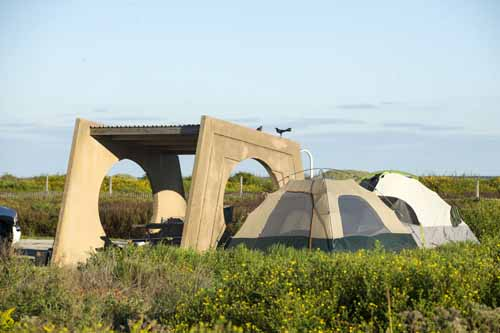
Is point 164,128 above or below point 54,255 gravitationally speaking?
above

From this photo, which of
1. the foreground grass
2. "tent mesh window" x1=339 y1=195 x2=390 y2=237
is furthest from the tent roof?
the foreground grass

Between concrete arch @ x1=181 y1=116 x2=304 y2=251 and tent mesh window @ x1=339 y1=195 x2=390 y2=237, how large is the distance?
2547 mm

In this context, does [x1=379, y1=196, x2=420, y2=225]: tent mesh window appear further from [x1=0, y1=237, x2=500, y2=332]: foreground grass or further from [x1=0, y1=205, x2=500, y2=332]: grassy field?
[x1=0, y1=237, x2=500, y2=332]: foreground grass

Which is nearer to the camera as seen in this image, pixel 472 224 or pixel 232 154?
pixel 232 154

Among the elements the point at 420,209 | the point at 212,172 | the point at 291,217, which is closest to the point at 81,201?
the point at 212,172

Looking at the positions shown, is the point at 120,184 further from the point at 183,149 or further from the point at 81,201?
the point at 81,201

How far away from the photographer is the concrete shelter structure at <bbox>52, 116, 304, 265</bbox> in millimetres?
15133

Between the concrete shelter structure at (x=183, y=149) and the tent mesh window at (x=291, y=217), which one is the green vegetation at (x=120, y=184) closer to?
the concrete shelter structure at (x=183, y=149)

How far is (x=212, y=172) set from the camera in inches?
607

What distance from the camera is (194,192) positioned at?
49.2ft

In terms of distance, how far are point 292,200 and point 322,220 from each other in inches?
32.7

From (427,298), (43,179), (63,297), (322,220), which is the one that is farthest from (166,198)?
(43,179)

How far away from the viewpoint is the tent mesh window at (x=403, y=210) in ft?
53.7

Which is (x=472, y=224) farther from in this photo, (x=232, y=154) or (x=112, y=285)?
(x=112, y=285)
